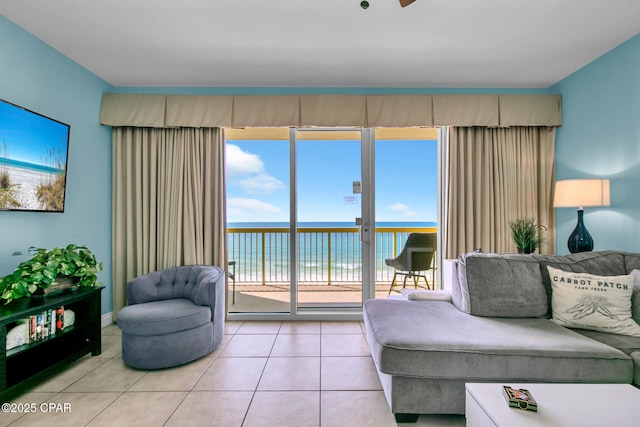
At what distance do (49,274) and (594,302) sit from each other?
3.77 meters

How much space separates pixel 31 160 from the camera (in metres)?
2.28

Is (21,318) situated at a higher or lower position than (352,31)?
lower

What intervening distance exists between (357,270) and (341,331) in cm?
81

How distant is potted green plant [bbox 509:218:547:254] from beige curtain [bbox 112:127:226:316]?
10.2 ft

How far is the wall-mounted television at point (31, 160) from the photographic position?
2.10 meters

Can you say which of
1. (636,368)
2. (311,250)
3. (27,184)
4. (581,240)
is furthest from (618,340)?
(27,184)

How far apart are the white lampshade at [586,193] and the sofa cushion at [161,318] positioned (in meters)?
3.28

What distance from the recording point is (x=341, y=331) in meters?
3.10

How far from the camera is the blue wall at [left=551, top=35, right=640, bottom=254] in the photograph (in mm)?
2438

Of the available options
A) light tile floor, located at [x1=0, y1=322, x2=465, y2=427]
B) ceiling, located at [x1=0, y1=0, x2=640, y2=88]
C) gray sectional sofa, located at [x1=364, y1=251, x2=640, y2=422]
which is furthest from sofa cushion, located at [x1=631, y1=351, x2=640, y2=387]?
ceiling, located at [x1=0, y1=0, x2=640, y2=88]

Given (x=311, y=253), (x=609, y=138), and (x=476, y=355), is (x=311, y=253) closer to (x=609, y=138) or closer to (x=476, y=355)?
(x=476, y=355)

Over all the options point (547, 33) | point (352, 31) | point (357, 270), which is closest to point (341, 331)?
point (357, 270)

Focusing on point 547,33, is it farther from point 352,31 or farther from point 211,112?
point 211,112

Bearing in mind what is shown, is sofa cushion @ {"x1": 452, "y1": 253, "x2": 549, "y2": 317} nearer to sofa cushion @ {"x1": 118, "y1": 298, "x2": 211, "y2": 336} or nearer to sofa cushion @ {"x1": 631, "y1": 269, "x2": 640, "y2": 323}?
sofa cushion @ {"x1": 631, "y1": 269, "x2": 640, "y2": 323}
